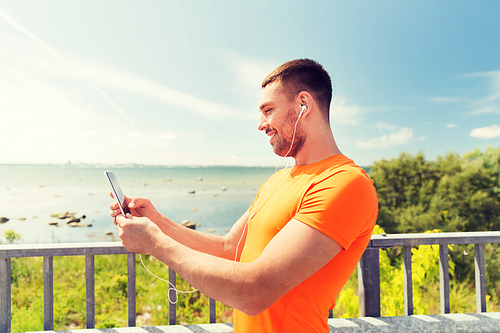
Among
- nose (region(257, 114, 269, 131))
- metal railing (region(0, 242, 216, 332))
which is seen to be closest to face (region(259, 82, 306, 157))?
nose (region(257, 114, 269, 131))

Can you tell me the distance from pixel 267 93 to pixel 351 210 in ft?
2.20

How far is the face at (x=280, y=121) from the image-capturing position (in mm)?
1123

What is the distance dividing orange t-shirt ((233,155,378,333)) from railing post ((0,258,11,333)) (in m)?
1.69

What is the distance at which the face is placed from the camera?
1.12 meters

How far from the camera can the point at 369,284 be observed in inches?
71.5

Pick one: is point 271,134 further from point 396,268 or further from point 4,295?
point 396,268

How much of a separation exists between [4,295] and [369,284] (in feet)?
8.37

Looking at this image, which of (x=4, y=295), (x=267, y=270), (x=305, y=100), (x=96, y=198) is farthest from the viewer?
(x=96, y=198)

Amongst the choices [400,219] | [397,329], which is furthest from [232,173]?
[397,329]

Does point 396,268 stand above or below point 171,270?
below

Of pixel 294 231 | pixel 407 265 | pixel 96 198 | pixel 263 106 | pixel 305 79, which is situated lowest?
pixel 96 198

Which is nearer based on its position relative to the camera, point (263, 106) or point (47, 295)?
point (263, 106)

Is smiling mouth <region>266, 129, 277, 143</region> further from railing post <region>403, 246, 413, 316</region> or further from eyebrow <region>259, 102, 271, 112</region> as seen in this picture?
railing post <region>403, 246, 413, 316</region>

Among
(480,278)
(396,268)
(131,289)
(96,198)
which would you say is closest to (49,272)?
(131,289)
